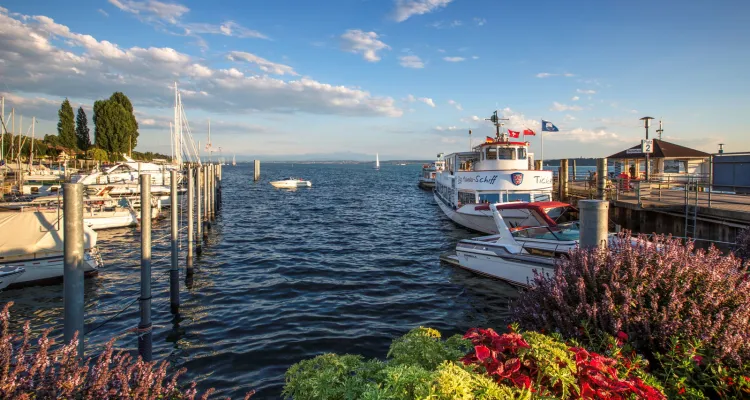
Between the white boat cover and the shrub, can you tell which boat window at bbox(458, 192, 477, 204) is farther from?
the white boat cover

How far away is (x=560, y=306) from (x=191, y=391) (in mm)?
4133

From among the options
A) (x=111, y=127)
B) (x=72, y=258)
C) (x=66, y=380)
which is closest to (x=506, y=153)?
(x=72, y=258)

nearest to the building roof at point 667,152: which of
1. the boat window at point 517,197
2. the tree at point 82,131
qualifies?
the boat window at point 517,197

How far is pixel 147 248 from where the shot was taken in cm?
896

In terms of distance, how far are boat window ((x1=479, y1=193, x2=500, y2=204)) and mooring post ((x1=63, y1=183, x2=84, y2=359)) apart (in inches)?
803

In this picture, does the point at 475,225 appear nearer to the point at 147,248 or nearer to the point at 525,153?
the point at 525,153

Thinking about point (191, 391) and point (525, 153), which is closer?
point (191, 391)

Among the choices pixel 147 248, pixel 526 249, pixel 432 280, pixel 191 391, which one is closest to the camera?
pixel 191 391

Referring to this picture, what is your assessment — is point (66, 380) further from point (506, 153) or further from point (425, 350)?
point (506, 153)

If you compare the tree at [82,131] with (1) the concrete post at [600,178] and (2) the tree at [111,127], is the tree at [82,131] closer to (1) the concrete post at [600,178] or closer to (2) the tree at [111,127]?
(2) the tree at [111,127]

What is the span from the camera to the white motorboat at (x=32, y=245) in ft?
43.5

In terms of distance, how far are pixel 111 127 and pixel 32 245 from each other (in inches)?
2719

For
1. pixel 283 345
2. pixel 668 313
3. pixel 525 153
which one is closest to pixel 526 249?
pixel 283 345

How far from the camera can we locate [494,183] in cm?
2314
